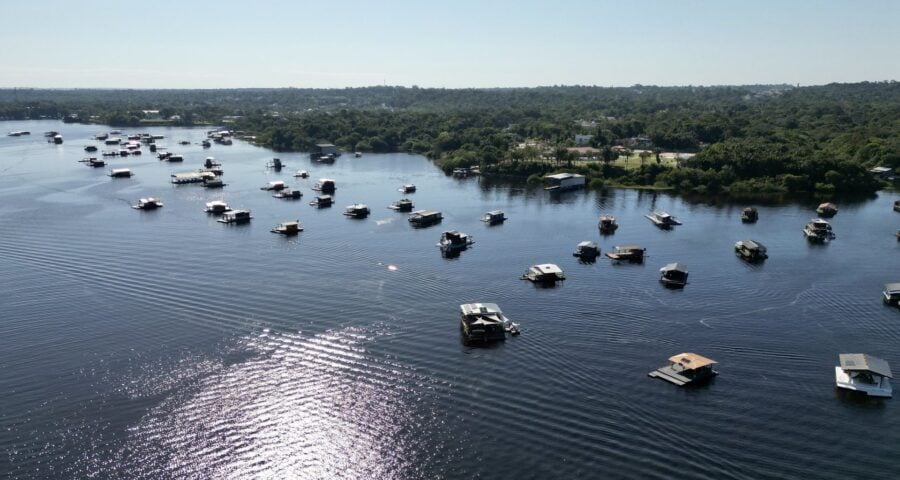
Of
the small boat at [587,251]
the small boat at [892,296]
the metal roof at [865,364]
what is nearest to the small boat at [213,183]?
the small boat at [587,251]

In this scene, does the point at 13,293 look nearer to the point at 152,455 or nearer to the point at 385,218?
the point at 152,455

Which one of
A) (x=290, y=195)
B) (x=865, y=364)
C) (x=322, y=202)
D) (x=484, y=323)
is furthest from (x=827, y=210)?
(x=290, y=195)

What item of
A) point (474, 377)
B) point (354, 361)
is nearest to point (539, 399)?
point (474, 377)

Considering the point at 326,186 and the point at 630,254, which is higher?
the point at 326,186

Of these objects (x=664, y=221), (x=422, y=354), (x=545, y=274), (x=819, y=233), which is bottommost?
(x=422, y=354)

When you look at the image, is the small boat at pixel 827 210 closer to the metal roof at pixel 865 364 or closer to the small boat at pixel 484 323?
the metal roof at pixel 865 364

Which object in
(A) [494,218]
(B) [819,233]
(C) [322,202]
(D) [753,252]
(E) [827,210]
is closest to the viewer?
(D) [753,252]

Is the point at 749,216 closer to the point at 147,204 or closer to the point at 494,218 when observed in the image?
the point at 494,218
